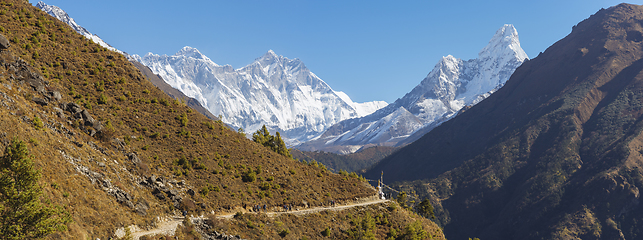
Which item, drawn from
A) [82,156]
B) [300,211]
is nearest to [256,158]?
[300,211]

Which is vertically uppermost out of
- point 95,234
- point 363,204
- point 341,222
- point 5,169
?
point 363,204

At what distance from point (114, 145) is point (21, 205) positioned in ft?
77.7

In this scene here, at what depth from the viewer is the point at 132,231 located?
38.9 meters

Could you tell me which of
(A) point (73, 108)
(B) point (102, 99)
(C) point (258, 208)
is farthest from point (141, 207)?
(B) point (102, 99)

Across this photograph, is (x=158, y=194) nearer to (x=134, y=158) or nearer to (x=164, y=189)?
(x=164, y=189)

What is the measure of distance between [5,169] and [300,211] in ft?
142

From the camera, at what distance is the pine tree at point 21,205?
1096 inches

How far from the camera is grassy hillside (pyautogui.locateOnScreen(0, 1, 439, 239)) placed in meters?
38.3

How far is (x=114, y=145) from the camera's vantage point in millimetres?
50938

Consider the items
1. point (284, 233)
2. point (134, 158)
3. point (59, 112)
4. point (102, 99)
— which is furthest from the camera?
point (102, 99)

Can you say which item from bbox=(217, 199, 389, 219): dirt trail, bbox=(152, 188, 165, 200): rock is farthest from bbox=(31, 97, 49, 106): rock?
bbox=(217, 199, 389, 219): dirt trail

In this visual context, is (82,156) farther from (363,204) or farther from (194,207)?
(363,204)

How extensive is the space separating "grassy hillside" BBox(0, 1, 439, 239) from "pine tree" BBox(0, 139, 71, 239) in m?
3.18

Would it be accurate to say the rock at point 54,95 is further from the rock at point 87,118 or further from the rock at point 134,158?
the rock at point 134,158
